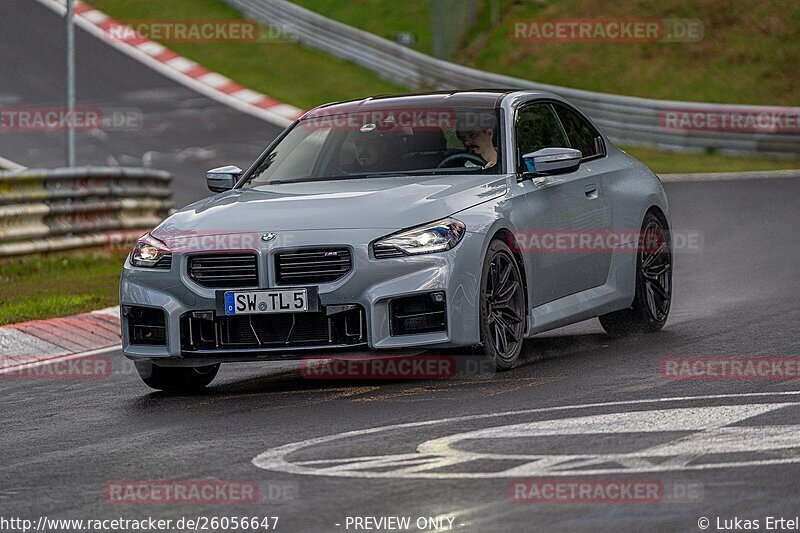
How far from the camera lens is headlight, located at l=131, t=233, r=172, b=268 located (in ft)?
28.2

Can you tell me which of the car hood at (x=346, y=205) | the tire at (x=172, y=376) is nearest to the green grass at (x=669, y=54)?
the car hood at (x=346, y=205)

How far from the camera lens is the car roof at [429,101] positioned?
9.77m

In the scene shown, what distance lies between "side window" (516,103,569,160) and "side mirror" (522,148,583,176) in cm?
22

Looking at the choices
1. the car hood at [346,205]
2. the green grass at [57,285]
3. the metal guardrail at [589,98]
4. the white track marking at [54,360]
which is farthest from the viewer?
the metal guardrail at [589,98]

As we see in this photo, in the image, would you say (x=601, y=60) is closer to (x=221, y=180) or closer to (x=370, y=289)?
(x=221, y=180)

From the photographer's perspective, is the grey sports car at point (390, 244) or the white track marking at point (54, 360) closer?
the grey sports car at point (390, 244)

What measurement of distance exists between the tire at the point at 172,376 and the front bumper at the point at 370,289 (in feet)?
2.11

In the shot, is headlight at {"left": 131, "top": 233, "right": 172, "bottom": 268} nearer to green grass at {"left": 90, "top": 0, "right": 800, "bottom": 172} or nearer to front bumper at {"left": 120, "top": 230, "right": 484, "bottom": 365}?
front bumper at {"left": 120, "top": 230, "right": 484, "bottom": 365}

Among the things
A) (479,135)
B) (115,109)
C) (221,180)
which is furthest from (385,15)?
(479,135)

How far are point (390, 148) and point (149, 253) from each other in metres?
1.64

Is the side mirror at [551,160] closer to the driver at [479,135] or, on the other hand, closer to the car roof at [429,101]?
the driver at [479,135]

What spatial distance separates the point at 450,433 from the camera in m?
6.87

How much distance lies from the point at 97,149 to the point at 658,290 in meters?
18.2

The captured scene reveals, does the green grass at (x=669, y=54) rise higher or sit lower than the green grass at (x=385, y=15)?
lower
